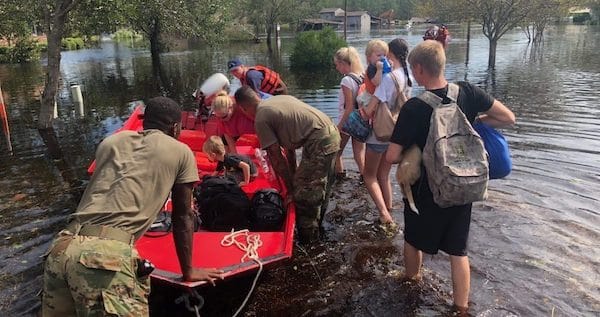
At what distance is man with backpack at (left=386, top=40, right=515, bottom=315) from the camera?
3.27 meters

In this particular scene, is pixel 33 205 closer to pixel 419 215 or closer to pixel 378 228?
pixel 378 228

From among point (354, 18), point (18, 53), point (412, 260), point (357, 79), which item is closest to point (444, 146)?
point (412, 260)

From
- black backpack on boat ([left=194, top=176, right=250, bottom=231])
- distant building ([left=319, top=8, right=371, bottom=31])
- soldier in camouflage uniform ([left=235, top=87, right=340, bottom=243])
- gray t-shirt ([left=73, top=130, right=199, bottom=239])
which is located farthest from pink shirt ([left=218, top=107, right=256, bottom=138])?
distant building ([left=319, top=8, right=371, bottom=31])

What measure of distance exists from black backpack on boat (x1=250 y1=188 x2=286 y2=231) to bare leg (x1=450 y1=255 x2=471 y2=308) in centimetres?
175

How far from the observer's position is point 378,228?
5598 mm

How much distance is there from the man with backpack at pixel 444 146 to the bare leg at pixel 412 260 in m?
0.35

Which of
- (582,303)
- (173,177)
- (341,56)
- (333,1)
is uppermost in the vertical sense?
(333,1)

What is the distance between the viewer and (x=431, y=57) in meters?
3.31

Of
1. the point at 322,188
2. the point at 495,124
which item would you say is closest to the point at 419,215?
the point at 495,124

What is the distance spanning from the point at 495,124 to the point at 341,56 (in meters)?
2.60

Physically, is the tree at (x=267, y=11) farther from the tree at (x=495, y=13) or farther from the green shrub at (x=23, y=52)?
the tree at (x=495, y=13)

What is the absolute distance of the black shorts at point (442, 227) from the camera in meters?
3.50

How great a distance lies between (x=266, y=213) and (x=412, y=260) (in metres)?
1.47

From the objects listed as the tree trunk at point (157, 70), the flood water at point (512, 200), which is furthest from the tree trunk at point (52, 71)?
the tree trunk at point (157, 70)
